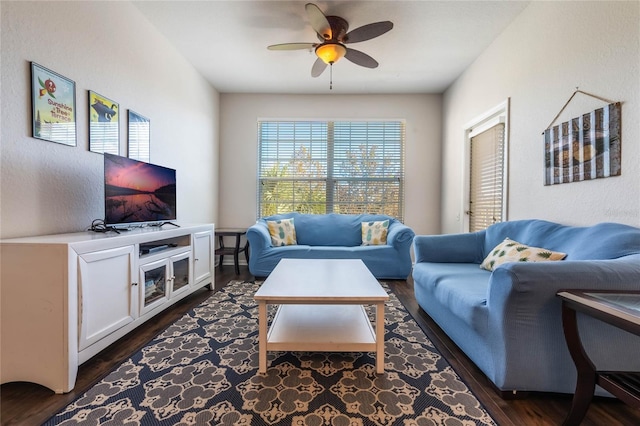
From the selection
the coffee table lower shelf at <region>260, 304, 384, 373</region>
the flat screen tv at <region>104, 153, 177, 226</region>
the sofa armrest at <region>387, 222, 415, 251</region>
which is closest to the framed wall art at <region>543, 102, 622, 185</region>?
the sofa armrest at <region>387, 222, 415, 251</region>

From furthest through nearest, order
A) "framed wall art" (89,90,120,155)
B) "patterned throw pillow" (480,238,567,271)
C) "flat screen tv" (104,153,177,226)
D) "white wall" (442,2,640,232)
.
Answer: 1. "framed wall art" (89,90,120,155)
2. "flat screen tv" (104,153,177,226)
3. "patterned throw pillow" (480,238,567,271)
4. "white wall" (442,2,640,232)

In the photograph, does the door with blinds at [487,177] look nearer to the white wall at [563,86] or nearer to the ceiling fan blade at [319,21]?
the white wall at [563,86]

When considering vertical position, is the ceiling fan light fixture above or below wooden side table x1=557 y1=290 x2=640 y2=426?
above

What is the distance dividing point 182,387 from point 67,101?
2.00 meters

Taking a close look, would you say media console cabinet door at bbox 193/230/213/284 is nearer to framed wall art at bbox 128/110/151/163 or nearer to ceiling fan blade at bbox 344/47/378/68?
framed wall art at bbox 128/110/151/163

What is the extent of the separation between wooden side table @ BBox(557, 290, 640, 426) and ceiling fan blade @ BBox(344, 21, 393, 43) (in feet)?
7.02

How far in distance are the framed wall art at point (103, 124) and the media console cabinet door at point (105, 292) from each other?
37.7 inches

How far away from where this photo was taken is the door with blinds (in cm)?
288

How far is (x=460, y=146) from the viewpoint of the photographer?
3670 mm

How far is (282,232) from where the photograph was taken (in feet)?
12.2

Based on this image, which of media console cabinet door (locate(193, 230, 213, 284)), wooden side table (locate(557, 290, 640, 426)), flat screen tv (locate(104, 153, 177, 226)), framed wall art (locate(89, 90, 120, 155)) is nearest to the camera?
wooden side table (locate(557, 290, 640, 426))

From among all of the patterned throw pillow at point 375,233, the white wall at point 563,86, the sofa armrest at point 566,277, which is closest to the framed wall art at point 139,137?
the patterned throw pillow at point 375,233

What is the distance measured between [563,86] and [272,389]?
2.82 meters

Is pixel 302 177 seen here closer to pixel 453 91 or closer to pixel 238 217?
pixel 238 217
